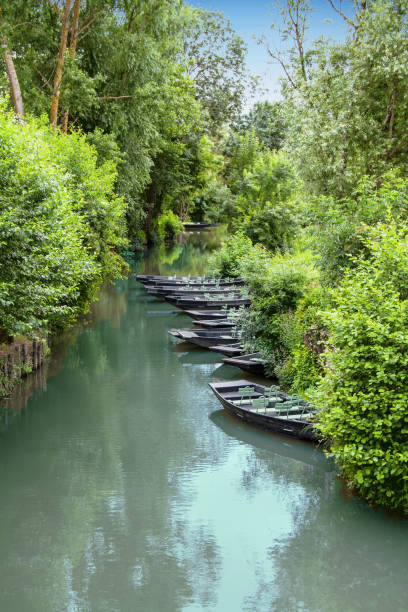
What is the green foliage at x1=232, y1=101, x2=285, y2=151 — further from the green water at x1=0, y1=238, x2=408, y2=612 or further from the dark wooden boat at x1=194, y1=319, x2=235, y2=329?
the green water at x1=0, y1=238, x2=408, y2=612

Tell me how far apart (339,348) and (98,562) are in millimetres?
4376

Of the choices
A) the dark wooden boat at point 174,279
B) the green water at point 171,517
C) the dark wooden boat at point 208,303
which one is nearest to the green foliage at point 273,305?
the green water at point 171,517

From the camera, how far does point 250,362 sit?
47.8 ft

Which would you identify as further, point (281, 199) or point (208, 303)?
point (281, 199)

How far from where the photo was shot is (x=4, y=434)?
38.6 feet

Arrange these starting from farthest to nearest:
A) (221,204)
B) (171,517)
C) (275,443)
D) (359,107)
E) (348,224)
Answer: (221,204) < (359,107) < (348,224) < (275,443) < (171,517)

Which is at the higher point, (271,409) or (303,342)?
(303,342)

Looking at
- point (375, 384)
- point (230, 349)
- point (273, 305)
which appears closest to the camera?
point (375, 384)

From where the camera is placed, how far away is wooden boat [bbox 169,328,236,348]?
17.6 meters

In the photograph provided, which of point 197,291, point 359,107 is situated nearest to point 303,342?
point 359,107

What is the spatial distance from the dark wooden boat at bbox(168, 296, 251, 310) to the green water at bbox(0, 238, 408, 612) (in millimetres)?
8249

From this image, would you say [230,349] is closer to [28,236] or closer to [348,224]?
[348,224]

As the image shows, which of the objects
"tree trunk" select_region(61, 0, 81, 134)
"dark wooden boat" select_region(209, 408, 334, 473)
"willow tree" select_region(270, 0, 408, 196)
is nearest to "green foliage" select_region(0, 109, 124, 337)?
"dark wooden boat" select_region(209, 408, 334, 473)

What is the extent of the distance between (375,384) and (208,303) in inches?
593
